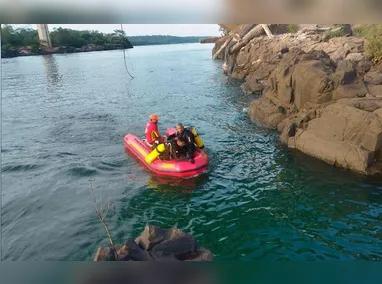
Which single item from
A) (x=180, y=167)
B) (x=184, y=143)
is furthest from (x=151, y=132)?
(x=180, y=167)

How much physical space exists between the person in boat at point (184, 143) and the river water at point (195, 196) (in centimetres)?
103

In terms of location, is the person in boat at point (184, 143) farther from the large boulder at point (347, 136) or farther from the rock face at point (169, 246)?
the rock face at point (169, 246)

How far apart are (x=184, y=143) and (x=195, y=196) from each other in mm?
2233

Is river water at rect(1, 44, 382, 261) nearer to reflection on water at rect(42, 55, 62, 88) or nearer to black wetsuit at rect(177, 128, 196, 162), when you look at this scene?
black wetsuit at rect(177, 128, 196, 162)

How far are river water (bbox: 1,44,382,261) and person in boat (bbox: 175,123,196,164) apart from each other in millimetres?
1031

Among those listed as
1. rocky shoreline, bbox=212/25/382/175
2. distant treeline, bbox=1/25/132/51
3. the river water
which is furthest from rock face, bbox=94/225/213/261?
rocky shoreline, bbox=212/25/382/175

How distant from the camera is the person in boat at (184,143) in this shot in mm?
12305

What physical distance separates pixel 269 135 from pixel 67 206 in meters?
10.1

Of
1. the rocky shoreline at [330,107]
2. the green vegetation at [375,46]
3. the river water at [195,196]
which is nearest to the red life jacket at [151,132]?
the river water at [195,196]

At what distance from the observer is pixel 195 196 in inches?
434

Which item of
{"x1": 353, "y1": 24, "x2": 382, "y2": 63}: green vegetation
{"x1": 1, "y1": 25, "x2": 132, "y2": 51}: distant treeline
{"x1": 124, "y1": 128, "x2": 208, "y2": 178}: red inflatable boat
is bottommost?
{"x1": 124, "y1": 128, "x2": 208, "y2": 178}: red inflatable boat

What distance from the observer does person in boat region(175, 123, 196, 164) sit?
12.3 meters

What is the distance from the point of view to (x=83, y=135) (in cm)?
1798
